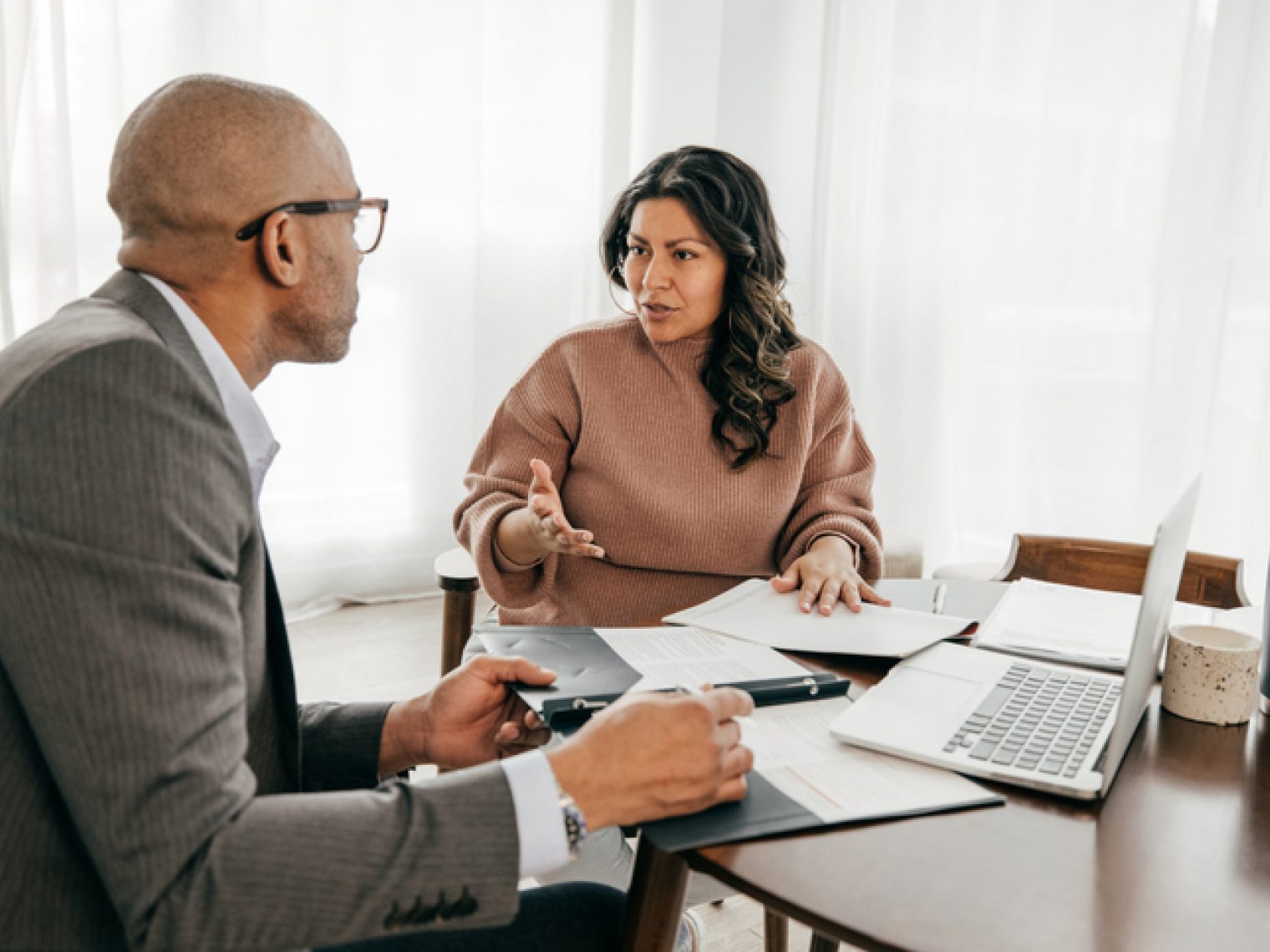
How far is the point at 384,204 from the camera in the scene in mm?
1140

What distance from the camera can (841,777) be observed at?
2.96 ft

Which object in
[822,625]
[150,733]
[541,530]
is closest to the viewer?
[150,733]

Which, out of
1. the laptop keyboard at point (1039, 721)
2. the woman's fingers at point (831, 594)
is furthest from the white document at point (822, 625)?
the laptop keyboard at point (1039, 721)

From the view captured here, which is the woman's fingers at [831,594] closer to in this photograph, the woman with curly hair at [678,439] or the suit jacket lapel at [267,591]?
the woman with curly hair at [678,439]

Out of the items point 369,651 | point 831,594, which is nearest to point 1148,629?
point 831,594

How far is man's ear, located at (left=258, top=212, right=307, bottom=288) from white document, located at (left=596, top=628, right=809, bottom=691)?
497 mm

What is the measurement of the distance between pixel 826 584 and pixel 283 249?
78 centimetres

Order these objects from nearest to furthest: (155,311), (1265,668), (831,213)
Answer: (155,311) → (1265,668) → (831,213)

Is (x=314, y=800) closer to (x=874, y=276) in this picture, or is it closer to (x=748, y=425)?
(x=748, y=425)

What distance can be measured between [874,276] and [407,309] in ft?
4.81

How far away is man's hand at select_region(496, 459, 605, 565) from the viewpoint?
1479 millimetres

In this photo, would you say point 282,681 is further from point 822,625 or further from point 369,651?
point 369,651

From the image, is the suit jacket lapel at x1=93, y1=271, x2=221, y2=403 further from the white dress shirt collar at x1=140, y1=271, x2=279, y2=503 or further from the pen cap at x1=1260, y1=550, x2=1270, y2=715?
the pen cap at x1=1260, y1=550, x2=1270, y2=715

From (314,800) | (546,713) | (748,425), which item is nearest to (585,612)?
(748,425)
